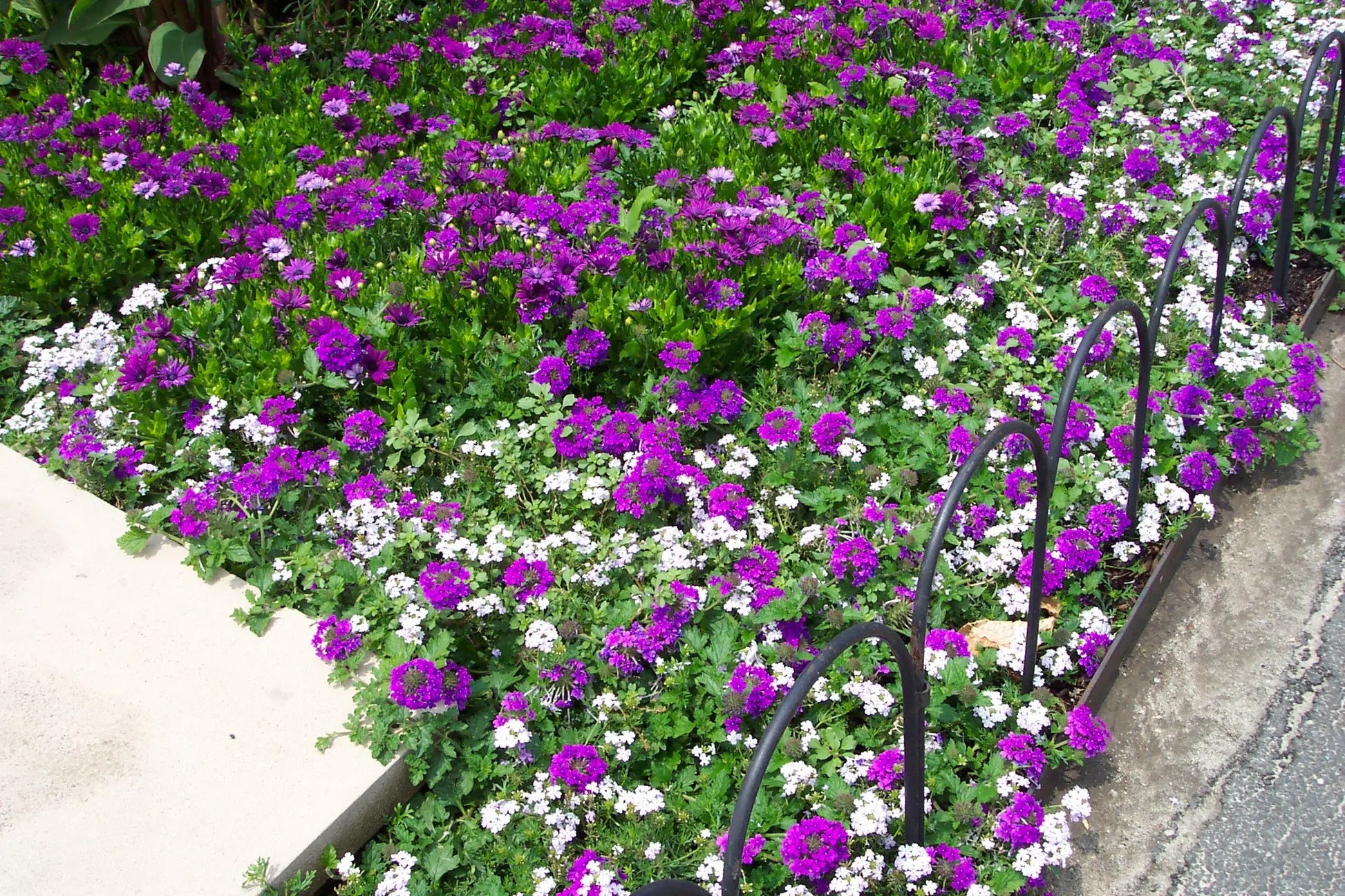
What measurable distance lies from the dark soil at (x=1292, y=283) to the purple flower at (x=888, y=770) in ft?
9.20

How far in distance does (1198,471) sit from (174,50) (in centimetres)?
445

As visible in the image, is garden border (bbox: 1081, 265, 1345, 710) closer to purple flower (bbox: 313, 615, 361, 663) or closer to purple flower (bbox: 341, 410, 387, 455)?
purple flower (bbox: 313, 615, 361, 663)

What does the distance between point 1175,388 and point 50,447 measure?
3.80 m

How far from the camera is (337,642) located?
2801 millimetres

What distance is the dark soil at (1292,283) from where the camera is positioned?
14.5 ft

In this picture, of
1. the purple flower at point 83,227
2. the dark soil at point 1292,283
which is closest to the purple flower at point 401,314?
the purple flower at point 83,227

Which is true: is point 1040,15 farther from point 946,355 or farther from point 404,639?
point 404,639

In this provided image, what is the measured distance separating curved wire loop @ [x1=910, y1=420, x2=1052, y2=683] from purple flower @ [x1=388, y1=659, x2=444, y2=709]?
1.12 m

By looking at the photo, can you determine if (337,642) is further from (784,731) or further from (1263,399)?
(1263,399)

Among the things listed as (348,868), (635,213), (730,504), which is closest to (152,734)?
(348,868)

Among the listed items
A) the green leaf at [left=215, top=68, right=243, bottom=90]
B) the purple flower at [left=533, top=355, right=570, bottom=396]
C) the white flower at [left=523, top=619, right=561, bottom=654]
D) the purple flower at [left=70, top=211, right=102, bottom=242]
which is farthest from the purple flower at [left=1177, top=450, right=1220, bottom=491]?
the green leaf at [left=215, top=68, right=243, bottom=90]

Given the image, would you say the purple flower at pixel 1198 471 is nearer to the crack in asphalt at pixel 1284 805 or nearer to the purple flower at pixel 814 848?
the crack in asphalt at pixel 1284 805

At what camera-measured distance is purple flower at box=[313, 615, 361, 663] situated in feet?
9.18

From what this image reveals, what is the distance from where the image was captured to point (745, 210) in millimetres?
3898
